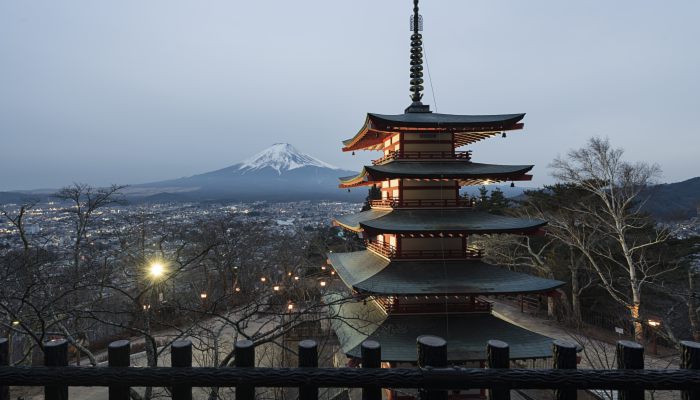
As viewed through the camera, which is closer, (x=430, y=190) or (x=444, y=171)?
(x=444, y=171)

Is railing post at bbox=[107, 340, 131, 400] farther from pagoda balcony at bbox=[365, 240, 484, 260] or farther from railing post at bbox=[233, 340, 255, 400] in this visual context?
pagoda balcony at bbox=[365, 240, 484, 260]

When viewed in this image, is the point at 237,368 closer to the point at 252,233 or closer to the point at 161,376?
the point at 161,376

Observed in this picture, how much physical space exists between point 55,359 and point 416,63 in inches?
554

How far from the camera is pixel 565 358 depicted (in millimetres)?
2041

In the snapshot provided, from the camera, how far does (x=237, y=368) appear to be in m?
2.08

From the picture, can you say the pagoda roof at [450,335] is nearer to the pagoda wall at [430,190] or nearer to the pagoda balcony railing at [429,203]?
the pagoda balcony railing at [429,203]

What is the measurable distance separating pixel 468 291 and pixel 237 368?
339 inches

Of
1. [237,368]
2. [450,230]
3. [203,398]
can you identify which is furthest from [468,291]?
[203,398]

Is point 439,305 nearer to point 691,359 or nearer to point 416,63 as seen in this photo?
point 691,359

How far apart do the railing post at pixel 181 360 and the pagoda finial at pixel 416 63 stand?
1274 centimetres

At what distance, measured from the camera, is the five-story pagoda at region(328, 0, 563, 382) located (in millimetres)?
9445

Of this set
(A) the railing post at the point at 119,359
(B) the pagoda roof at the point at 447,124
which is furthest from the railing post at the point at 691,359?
(B) the pagoda roof at the point at 447,124

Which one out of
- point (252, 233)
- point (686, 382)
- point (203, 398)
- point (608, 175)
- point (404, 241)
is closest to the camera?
point (686, 382)

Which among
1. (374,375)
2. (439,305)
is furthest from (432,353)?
(439,305)
